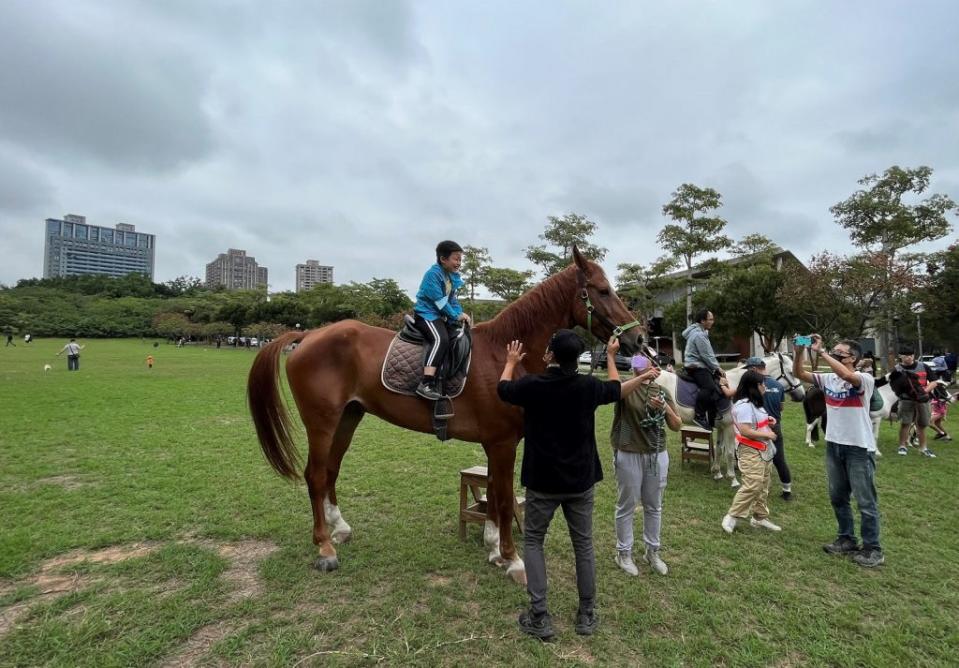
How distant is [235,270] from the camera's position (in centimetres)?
15275

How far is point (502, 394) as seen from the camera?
3.13 meters

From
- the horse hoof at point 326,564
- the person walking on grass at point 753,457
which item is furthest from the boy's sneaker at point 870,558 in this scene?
the horse hoof at point 326,564

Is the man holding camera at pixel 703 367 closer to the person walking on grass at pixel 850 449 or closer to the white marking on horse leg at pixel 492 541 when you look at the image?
the person walking on grass at pixel 850 449

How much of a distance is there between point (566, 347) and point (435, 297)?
153 centimetres

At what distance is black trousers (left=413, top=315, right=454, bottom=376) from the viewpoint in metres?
3.86

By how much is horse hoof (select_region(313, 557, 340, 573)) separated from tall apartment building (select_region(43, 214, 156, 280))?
167575 mm

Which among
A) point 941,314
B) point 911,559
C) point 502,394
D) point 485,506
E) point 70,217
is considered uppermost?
point 70,217

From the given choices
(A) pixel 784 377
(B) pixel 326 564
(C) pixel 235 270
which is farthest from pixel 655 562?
(C) pixel 235 270

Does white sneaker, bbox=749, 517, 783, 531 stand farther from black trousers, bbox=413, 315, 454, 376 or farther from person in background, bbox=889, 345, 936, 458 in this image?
person in background, bbox=889, 345, 936, 458

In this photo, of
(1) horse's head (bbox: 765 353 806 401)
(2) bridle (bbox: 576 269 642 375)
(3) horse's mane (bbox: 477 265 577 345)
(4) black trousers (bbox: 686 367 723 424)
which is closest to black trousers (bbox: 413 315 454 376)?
(3) horse's mane (bbox: 477 265 577 345)

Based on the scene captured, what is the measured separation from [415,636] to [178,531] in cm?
315

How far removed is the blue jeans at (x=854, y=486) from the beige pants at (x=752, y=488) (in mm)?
598

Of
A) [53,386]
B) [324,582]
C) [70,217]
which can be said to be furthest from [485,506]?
[70,217]

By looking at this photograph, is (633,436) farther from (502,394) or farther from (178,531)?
(178,531)
